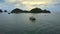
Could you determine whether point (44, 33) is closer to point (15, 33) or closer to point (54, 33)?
point (54, 33)

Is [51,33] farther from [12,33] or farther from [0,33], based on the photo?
[0,33]

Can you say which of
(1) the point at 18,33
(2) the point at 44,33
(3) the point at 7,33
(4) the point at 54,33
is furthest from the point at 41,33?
(3) the point at 7,33

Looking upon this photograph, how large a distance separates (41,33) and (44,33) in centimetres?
118

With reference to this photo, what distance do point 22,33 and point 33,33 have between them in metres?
4.21

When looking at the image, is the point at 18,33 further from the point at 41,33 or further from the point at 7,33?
the point at 41,33

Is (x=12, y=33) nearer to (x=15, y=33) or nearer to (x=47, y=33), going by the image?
(x=15, y=33)

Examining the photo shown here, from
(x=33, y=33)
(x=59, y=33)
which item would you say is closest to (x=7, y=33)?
(x=33, y=33)

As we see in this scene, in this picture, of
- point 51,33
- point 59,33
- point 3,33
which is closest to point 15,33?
point 3,33

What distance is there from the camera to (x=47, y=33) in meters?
47.3

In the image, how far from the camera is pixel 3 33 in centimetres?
4716

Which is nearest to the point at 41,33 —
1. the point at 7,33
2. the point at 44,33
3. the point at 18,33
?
the point at 44,33

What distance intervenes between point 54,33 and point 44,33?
378cm

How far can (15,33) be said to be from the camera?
4719 cm

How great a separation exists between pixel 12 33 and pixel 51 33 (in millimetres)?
14789
